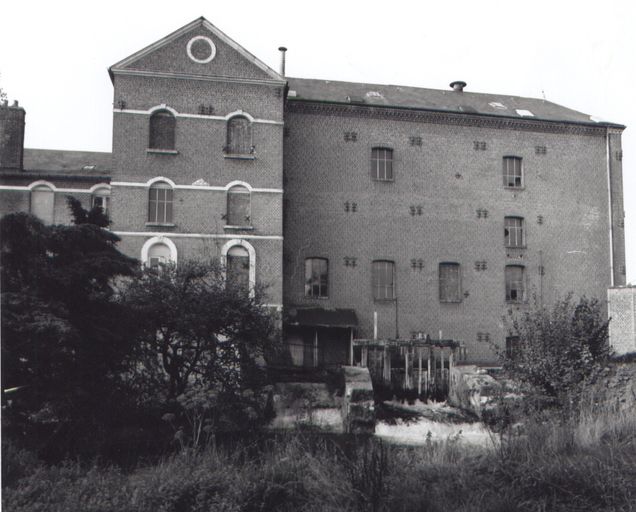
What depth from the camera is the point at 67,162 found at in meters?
30.9

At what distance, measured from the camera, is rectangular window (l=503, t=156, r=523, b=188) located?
97.0 ft

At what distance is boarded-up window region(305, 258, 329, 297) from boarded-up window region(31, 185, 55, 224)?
10.7 meters

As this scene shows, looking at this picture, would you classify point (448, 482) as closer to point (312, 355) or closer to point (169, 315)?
point (169, 315)

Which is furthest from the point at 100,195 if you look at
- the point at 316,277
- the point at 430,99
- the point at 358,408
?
the point at 358,408

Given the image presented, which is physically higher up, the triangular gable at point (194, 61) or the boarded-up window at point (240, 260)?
the triangular gable at point (194, 61)

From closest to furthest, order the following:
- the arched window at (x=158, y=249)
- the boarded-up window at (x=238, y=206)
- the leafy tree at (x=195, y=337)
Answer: the leafy tree at (x=195, y=337), the arched window at (x=158, y=249), the boarded-up window at (x=238, y=206)

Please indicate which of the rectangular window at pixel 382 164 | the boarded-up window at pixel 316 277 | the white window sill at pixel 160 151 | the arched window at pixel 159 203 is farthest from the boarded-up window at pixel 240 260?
the rectangular window at pixel 382 164

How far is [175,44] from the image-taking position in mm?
24859

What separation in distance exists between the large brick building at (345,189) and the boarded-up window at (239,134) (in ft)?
0.16

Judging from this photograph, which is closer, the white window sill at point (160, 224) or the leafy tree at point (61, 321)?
the leafy tree at point (61, 321)

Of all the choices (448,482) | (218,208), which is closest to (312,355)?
(218,208)

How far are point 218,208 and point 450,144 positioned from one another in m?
10.2

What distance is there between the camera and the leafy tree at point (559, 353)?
547 inches

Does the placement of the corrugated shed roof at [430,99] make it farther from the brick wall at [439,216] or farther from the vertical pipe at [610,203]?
the vertical pipe at [610,203]
